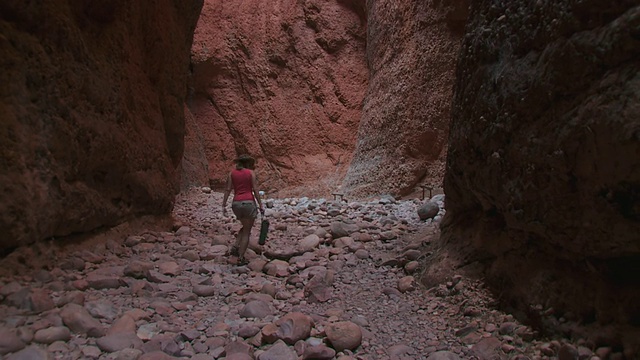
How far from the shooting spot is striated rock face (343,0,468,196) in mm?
9195

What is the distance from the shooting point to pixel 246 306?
2.84m

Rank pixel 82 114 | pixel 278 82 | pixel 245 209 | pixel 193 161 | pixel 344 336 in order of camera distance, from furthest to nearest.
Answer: pixel 278 82 < pixel 193 161 < pixel 245 209 < pixel 82 114 < pixel 344 336

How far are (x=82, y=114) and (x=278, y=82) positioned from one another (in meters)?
11.9

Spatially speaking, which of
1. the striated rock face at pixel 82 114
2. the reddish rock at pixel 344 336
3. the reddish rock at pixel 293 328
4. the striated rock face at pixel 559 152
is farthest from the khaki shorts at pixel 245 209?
the striated rock face at pixel 559 152

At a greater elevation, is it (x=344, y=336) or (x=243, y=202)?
(x=243, y=202)

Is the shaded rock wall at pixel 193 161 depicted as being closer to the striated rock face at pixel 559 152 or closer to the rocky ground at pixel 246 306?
the rocky ground at pixel 246 306

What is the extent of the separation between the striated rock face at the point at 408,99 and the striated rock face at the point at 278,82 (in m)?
2.46

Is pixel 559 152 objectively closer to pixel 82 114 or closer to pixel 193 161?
pixel 82 114

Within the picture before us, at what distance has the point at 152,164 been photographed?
16.2 feet

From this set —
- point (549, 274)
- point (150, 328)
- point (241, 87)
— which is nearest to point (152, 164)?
point (150, 328)

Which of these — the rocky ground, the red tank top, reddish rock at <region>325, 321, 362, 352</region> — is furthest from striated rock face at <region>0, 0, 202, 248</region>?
reddish rock at <region>325, 321, 362, 352</region>

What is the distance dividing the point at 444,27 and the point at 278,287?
7653mm

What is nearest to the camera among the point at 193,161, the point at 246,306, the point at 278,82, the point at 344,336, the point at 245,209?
the point at 344,336

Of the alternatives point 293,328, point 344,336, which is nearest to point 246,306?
point 293,328
